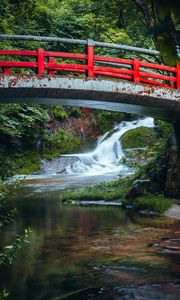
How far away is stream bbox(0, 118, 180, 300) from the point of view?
7363 millimetres

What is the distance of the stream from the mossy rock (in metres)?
15.1

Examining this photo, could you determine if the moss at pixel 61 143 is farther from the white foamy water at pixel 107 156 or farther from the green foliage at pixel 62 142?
the white foamy water at pixel 107 156

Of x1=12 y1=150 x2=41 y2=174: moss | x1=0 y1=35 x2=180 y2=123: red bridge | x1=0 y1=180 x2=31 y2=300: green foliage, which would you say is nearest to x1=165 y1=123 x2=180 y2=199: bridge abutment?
x1=0 y1=35 x2=180 y2=123: red bridge

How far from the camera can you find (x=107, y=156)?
105ft

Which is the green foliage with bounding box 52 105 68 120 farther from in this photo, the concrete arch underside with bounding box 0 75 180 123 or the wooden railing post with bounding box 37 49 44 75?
the wooden railing post with bounding box 37 49 44 75

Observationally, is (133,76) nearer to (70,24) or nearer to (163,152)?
(163,152)

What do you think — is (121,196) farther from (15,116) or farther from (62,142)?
(62,142)

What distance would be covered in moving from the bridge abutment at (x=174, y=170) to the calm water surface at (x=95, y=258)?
1.78m

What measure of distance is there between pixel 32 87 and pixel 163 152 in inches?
302

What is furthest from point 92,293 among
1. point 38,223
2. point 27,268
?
point 38,223

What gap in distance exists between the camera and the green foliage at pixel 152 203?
1476 cm

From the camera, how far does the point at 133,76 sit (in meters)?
12.1

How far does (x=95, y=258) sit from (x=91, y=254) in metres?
0.35

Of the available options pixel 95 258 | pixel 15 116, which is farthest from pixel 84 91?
pixel 15 116
